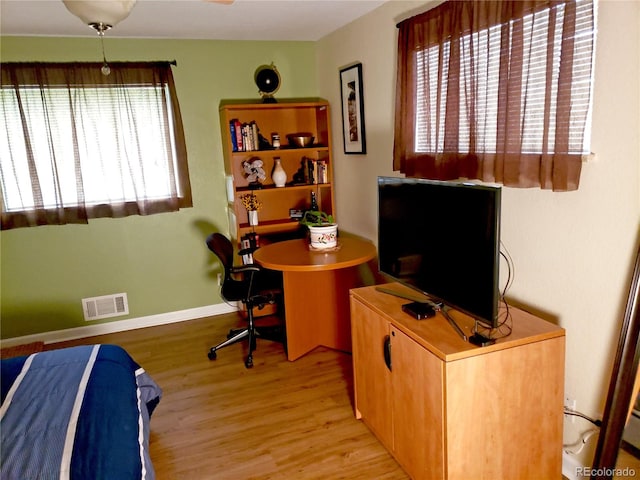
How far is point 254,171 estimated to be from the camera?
409cm

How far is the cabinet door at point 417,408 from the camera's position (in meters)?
1.80

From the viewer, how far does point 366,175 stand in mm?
3613

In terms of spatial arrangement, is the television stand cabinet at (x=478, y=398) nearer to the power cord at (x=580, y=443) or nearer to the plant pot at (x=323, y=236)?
the power cord at (x=580, y=443)

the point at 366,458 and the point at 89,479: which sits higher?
the point at 89,479

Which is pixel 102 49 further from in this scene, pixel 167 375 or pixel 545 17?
pixel 545 17

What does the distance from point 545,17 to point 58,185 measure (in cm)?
346

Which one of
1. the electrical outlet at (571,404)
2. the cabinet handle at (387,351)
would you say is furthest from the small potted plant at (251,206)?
the electrical outlet at (571,404)

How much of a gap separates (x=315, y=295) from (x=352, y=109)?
145cm

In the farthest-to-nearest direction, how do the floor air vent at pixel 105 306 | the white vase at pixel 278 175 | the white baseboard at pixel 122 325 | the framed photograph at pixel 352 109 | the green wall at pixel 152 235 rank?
the white vase at pixel 278 175, the floor air vent at pixel 105 306, the white baseboard at pixel 122 325, the green wall at pixel 152 235, the framed photograph at pixel 352 109

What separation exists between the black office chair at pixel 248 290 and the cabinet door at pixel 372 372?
1.04m

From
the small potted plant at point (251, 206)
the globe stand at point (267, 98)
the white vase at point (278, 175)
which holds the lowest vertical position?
the small potted plant at point (251, 206)

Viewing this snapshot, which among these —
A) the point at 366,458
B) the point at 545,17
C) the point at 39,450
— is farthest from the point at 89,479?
the point at 545,17

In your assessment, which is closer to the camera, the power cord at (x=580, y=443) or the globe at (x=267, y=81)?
the power cord at (x=580, y=443)

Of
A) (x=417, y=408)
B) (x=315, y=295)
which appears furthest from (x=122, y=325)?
(x=417, y=408)
